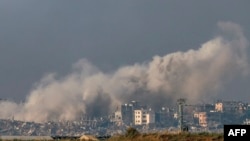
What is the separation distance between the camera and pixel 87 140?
2724 inches

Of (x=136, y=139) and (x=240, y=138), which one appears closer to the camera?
(x=240, y=138)

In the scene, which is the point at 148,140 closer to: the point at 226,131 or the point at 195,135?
the point at 195,135

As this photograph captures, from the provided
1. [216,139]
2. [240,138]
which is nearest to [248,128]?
[240,138]

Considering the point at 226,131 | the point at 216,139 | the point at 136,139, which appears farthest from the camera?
the point at 136,139

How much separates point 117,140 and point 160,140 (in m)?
6.76

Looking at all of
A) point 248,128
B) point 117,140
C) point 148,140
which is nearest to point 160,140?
point 148,140

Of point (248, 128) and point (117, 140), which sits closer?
point (248, 128)

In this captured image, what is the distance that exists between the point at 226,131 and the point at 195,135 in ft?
108

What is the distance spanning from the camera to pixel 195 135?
65.2 metres

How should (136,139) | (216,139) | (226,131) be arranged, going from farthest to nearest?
(136,139)
(216,139)
(226,131)

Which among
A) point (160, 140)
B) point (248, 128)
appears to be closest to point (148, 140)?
point (160, 140)

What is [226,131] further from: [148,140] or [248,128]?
[148,140]

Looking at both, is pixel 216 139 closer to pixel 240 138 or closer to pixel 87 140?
pixel 87 140

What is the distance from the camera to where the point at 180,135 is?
6519 centimetres
